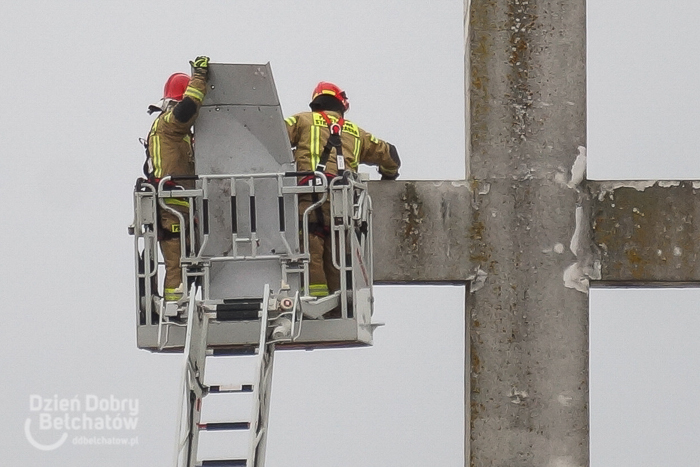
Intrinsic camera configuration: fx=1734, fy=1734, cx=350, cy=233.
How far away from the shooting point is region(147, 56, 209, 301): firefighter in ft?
31.0

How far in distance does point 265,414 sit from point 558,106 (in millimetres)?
3298

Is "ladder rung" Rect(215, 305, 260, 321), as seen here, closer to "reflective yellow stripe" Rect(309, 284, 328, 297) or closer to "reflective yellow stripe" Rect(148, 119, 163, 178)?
"reflective yellow stripe" Rect(309, 284, 328, 297)

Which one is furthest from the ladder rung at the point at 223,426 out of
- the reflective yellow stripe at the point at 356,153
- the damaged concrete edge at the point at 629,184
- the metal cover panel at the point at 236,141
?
the damaged concrete edge at the point at 629,184

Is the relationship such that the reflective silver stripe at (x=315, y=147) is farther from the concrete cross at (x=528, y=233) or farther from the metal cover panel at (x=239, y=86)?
the concrete cross at (x=528, y=233)

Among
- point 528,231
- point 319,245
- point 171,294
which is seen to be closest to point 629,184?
point 528,231

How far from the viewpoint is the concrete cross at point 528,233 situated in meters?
10.8

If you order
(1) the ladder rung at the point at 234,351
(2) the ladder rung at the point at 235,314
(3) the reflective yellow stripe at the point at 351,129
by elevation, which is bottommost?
(1) the ladder rung at the point at 234,351

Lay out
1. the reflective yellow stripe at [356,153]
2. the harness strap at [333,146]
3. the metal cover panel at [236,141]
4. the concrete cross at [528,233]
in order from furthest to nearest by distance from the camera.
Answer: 1. the concrete cross at [528,233]
2. the reflective yellow stripe at [356,153]
3. the harness strap at [333,146]
4. the metal cover panel at [236,141]

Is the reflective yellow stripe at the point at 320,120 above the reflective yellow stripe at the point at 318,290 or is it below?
above

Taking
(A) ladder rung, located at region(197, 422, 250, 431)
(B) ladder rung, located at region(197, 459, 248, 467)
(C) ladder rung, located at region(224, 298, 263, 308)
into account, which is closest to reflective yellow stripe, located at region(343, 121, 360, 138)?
(C) ladder rung, located at region(224, 298, 263, 308)

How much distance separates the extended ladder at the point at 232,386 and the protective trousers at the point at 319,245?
617mm

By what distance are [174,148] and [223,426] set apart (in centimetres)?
193

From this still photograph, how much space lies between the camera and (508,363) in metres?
10.8

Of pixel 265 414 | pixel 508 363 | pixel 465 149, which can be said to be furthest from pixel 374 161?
pixel 265 414
